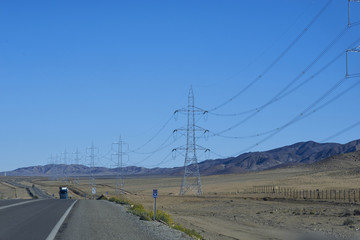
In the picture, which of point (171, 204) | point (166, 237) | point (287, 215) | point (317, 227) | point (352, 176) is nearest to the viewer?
point (166, 237)

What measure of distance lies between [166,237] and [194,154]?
164 ft

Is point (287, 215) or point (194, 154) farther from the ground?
point (194, 154)

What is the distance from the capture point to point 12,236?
20266 mm

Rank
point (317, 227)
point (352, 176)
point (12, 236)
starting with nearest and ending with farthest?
point (12, 236), point (317, 227), point (352, 176)

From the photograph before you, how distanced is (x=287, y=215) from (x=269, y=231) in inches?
492

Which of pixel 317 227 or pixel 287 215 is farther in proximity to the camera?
pixel 287 215

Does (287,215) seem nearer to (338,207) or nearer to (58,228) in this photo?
(338,207)

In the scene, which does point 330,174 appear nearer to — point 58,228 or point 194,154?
point 194,154

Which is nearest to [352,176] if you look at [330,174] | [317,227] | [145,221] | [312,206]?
[330,174]

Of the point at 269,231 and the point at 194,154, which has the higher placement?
the point at 194,154

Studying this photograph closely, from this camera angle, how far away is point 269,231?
36.2 meters

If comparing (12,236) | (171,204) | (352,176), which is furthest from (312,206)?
(352,176)

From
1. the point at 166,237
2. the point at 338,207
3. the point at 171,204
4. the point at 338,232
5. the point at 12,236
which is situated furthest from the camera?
the point at 171,204

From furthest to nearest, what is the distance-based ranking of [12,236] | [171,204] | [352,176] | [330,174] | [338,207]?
1. [330,174]
2. [352,176]
3. [171,204]
4. [338,207]
5. [12,236]
